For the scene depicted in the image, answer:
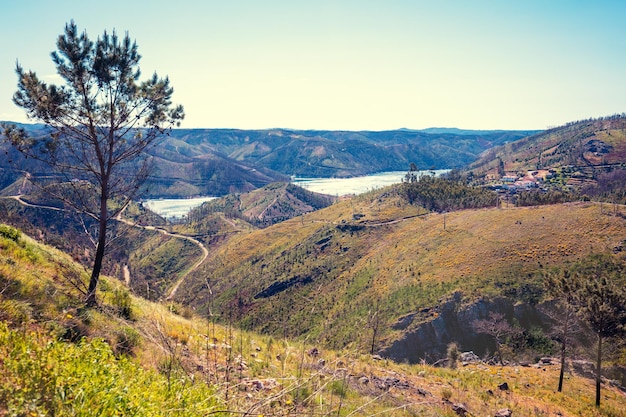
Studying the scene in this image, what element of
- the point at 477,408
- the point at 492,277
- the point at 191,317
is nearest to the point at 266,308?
the point at 492,277

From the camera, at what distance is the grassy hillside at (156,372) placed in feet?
13.9

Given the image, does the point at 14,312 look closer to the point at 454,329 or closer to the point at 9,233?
the point at 9,233

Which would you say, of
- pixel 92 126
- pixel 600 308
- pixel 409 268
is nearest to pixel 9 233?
pixel 92 126

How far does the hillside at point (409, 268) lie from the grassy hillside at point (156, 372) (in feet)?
54.6

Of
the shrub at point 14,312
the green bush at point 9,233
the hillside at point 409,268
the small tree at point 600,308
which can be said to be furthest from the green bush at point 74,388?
the small tree at point 600,308

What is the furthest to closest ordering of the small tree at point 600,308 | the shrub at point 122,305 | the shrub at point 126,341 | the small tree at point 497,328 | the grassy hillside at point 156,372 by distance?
1. the small tree at point 497,328
2. the small tree at point 600,308
3. the shrub at point 122,305
4. the shrub at point 126,341
5. the grassy hillside at point 156,372

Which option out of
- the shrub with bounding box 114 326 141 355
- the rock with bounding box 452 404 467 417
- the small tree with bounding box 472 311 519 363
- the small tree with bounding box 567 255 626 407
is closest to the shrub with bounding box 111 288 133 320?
the shrub with bounding box 114 326 141 355

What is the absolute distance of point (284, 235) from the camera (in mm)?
135875

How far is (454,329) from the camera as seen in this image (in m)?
56.5

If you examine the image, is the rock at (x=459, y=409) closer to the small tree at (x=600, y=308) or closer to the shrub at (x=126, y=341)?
the shrub at (x=126, y=341)

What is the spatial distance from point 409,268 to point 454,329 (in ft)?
68.3

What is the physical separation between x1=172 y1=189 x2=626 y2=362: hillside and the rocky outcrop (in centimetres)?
19

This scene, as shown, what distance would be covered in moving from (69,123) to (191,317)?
11.1m

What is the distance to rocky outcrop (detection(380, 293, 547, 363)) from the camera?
53.5m
